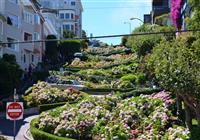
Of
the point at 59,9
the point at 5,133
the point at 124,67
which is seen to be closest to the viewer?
the point at 5,133

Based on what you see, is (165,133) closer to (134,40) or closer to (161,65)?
(161,65)

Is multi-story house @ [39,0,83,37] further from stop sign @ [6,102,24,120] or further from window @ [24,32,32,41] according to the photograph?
stop sign @ [6,102,24,120]

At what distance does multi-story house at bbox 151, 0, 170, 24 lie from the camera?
108m

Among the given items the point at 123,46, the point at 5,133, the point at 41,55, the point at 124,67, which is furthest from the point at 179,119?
the point at 123,46

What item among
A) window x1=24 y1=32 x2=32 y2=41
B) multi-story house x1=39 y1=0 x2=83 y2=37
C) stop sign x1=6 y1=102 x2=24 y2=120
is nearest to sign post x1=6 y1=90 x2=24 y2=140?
stop sign x1=6 y1=102 x2=24 y2=120

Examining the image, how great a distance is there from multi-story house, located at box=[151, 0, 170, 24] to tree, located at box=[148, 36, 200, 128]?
261 ft

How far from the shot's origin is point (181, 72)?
2575cm

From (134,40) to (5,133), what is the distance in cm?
3086

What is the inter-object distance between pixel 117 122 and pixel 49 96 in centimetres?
1672

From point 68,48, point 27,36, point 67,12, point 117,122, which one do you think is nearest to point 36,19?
point 27,36

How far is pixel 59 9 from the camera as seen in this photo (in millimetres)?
147500

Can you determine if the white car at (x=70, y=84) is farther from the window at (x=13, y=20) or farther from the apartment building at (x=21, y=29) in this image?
the window at (x=13, y=20)

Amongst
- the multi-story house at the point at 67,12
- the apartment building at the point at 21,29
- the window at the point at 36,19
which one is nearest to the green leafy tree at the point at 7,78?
the apartment building at the point at 21,29

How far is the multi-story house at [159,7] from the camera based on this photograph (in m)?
108
